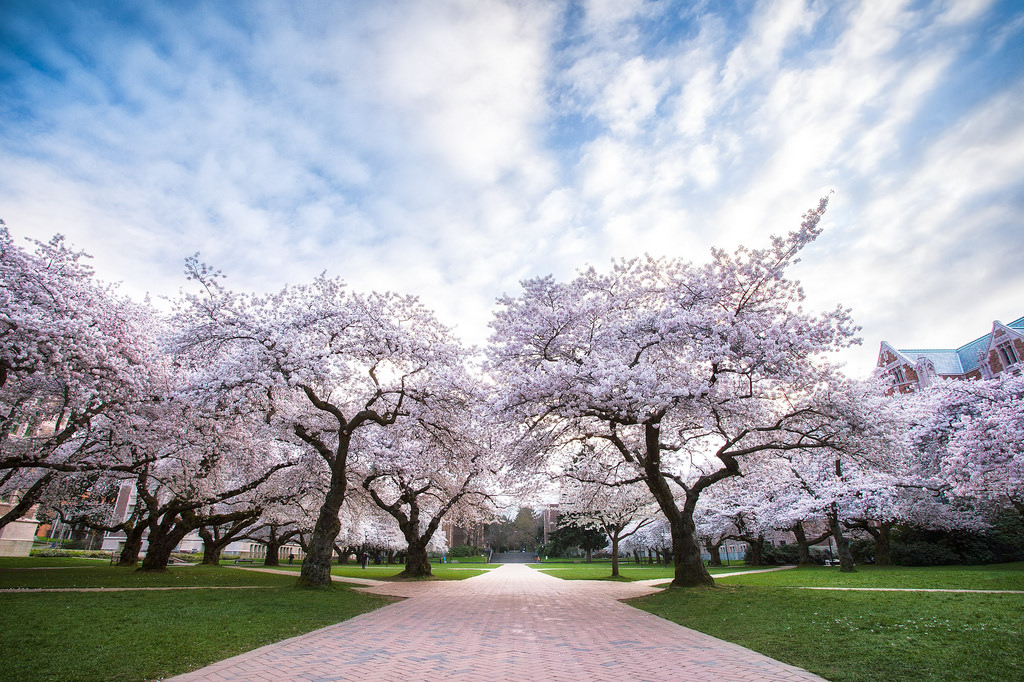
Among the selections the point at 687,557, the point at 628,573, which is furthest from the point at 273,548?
the point at 687,557

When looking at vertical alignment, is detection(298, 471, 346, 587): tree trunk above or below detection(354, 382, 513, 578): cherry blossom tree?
below

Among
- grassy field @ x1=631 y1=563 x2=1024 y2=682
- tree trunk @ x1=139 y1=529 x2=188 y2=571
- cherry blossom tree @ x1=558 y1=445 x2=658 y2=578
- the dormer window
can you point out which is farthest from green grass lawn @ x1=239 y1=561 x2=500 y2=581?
the dormer window

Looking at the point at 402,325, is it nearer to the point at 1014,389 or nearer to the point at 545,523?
the point at 1014,389

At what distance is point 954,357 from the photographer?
4291cm

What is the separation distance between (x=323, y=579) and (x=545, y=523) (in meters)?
91.5

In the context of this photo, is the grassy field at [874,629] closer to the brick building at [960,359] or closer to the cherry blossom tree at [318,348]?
the cherry blossom tree at [318,348]

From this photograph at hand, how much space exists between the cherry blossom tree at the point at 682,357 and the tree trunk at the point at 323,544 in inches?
285

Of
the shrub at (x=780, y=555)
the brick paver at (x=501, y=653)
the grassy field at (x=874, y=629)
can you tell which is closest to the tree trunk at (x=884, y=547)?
the shrub at (x=780, y=555)

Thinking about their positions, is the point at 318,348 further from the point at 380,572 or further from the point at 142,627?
the point at 380,572

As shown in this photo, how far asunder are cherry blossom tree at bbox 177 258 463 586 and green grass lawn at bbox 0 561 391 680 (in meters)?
4.49

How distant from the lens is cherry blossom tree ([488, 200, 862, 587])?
13.7m

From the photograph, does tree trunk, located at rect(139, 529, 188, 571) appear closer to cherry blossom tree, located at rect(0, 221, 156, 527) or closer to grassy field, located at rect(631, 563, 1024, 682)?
cherry blossom tree, located at rect(0, 221, 156, 527)

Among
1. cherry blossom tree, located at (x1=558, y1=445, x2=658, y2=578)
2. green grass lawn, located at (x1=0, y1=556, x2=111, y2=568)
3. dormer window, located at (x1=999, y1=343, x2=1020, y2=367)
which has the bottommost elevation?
green grass lawn, located at (x1=0, y1=556, x2=111, y2=568)

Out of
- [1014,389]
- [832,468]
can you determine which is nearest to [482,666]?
[1014,389]
